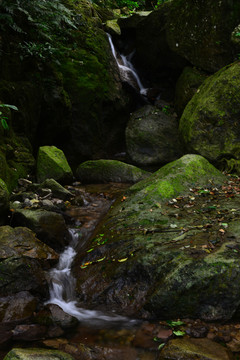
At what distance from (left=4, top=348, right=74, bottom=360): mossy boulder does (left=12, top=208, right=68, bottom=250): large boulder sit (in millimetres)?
2436

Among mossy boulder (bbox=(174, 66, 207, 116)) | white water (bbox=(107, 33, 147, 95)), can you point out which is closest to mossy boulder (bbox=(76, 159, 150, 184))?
mossy boulder (bbox=(174, 66, 207, 116))

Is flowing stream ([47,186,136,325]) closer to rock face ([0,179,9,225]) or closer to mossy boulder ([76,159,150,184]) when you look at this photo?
rock face ([0,179,9,225])

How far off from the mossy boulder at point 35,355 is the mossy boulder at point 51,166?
18.8 ft

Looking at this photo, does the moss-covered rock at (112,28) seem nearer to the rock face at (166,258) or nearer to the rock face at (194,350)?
the rock face at (166,258)

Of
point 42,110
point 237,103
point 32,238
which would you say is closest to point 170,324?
point 32,238

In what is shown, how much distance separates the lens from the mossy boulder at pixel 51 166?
7.95 metres

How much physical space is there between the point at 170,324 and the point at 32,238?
2.41 m

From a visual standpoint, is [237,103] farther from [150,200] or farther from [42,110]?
[42,110]

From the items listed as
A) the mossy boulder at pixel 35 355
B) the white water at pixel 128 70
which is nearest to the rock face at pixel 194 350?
the mossy boulder at pixel 35 355

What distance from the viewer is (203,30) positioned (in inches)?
406

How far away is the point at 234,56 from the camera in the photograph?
9.25 meters

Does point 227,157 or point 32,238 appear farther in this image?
point 227,157

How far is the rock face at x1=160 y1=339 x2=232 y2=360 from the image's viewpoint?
8.08ft

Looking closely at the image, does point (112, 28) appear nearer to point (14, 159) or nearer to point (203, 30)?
point (203, 30)
